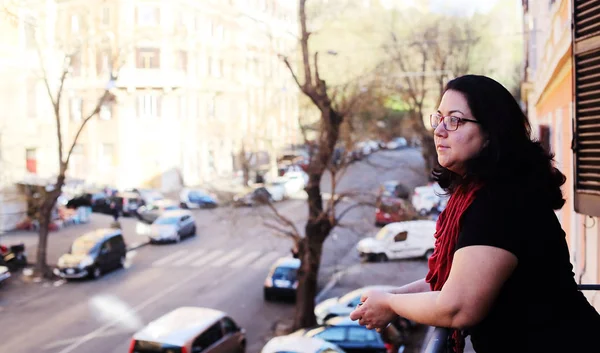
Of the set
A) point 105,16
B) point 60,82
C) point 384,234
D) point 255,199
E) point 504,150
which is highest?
point 105,16

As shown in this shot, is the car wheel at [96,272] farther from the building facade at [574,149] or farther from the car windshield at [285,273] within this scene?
the building facade at [574,149]

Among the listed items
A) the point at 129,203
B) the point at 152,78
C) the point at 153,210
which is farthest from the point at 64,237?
the point at 152,78

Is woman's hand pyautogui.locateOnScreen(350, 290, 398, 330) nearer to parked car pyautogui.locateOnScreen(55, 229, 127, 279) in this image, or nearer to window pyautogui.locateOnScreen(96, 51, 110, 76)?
parked car pyautogui.locateOnScreen(55, 229, 127, 279)

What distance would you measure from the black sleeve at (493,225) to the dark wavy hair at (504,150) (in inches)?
2.4

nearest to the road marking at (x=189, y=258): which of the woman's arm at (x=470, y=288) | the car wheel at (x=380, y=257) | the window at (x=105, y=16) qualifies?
the car wheel at (x=380, y=257)

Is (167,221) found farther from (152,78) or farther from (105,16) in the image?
(105,16)

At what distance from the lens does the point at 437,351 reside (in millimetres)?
1207

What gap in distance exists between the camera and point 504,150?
1.22 m

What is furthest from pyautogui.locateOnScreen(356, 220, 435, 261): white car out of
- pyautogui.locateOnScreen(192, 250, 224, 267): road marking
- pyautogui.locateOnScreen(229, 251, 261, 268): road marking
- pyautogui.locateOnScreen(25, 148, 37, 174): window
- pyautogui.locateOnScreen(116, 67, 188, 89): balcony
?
pyautogui.locateOnScreen(25, 148, 37, 174): window

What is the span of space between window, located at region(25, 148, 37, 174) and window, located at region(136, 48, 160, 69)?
366cm

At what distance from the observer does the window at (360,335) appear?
8164mm

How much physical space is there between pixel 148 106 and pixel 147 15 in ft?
12.1

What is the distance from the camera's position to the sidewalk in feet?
48.0

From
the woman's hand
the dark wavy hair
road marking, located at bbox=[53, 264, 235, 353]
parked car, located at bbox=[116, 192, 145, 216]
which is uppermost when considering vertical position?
the dark wavy hair
